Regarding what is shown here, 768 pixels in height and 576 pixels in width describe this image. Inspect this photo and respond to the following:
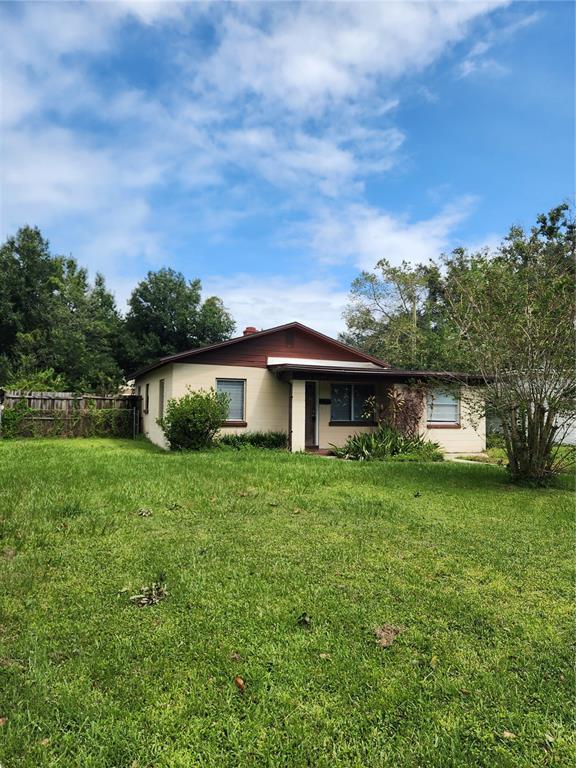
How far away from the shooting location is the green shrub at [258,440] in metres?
13.9

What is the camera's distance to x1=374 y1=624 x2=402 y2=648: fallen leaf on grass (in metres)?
2.91

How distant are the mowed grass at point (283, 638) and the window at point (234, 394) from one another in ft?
28.5

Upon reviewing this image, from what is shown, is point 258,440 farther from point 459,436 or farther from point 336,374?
point 459,436

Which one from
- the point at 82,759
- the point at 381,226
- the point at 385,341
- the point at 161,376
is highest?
the point at 381,226

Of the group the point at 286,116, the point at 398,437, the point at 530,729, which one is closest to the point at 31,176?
the point at 286,116

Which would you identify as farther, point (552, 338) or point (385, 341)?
point (385, 341)

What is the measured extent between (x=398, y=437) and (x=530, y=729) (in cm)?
1165

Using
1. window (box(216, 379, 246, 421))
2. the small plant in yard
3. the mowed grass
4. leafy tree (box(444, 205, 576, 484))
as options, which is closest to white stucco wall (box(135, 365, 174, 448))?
window (box(216, 379, 246, 421))

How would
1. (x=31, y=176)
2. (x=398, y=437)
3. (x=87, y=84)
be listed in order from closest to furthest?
(x=87, y=84) → (x=31, y=176) → (x=398, y=437)

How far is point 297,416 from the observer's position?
1409 cm

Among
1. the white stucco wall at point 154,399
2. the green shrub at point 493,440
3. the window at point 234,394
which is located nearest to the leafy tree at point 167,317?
the white stucco wall at point 154,399

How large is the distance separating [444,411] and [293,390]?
5.34 metres

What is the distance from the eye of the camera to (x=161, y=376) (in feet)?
52.4

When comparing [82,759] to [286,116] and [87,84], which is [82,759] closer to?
[87,84]
